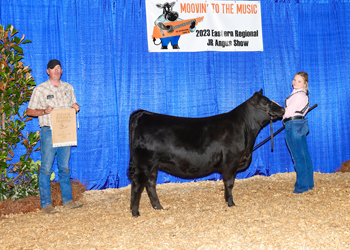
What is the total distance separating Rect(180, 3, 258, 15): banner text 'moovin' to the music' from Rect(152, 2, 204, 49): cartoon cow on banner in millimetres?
205

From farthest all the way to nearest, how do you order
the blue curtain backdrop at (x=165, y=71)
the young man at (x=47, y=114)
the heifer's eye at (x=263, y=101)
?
1. the blue curtain backdrop at (x=165, y=71)
2. the heifer's eye at (x=263, y=101)
3. the young man at (x=47, y=114)

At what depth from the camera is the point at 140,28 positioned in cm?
591

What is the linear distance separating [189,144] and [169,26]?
8.64 ft

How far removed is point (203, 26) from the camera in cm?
615

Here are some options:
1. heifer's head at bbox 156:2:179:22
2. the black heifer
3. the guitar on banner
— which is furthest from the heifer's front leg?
heifer's head at bbox 156:2:179:22

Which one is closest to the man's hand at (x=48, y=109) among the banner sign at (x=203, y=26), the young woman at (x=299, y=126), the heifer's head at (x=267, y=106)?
the banner sign at (x=203, y=26)

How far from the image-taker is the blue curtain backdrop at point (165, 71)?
18.2 feet

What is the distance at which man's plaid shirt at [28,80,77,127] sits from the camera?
447 centimetres

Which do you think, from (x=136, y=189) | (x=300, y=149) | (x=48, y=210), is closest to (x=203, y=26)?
(x=300, y=149)

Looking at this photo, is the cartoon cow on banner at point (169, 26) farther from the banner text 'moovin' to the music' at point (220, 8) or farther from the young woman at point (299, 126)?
the young woman at point (299, 126)

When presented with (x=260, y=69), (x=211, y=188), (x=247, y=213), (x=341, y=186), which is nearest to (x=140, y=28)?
(x=260, y=69)

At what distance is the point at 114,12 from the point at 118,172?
108 inches

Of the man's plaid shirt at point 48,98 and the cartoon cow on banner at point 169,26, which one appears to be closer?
the man's plaid shirt at point 48,98

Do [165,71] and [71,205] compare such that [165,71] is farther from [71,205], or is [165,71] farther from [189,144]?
[71,205]
